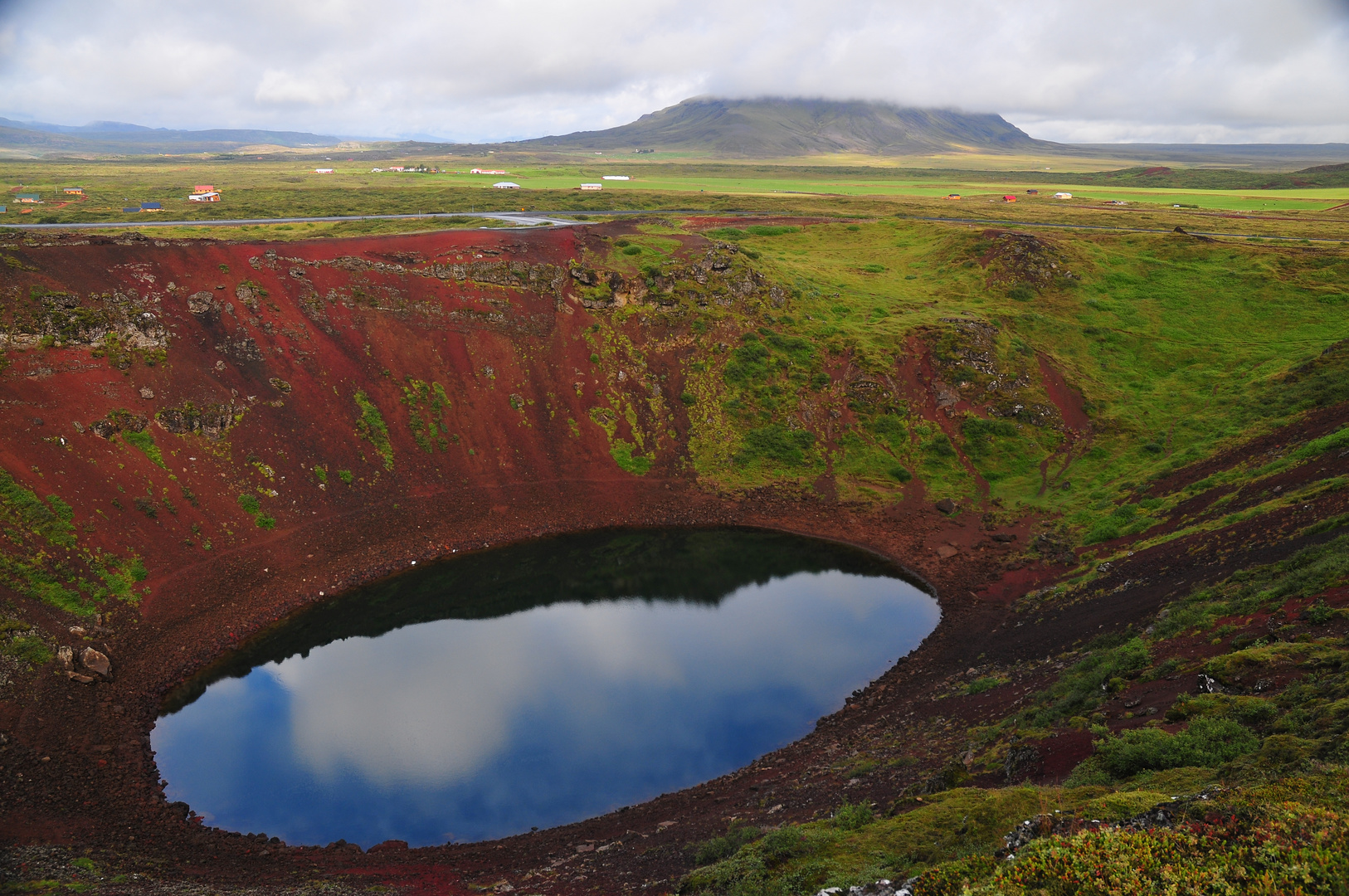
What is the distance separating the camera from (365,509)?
46.8 metres

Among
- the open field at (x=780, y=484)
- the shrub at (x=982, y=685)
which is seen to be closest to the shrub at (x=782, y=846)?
the open field at (x=780, y=484)

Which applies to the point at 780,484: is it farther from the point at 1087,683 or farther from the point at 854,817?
the point at 854,817

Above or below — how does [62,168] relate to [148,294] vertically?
above

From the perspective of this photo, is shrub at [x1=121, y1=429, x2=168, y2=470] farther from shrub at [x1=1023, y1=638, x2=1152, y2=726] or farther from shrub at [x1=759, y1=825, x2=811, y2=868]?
shrub at [x1=1023, y1=638, x2=1152, y2=726]

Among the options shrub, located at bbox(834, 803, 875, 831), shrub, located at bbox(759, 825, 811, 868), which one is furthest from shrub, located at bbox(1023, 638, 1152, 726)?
shrub, located at bbox(759, 825, 811, 868)

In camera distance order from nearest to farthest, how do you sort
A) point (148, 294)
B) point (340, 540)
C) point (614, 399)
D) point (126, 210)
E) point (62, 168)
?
point (340, 540)
point (148, 294)
point (614, 399)
point (126, 210)
point (62, 168)

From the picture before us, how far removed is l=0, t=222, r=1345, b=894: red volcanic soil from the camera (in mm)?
24688

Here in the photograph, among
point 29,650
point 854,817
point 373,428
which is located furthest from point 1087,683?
point 373,428

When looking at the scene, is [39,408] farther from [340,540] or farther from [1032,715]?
[1032,715]

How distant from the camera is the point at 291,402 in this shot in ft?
164

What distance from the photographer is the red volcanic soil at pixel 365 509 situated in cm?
2469

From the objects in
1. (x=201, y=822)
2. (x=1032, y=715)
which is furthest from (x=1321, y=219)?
(x=201, y=822)

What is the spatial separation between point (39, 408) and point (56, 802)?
25915mm

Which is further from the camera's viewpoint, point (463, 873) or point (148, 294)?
point (148, 294)
